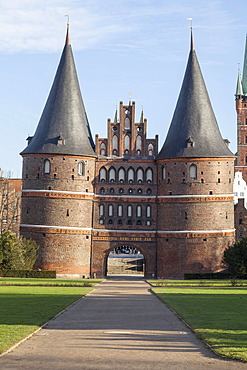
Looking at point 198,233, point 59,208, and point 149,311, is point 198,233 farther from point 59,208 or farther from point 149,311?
point 149,311

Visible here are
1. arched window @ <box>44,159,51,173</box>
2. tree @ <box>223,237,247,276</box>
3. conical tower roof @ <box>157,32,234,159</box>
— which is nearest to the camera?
tree @ <box>223,237,247,276</box>

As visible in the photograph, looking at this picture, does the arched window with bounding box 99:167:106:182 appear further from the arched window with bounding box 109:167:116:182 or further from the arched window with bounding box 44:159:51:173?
the arched window with bounding box 44:159:51:173

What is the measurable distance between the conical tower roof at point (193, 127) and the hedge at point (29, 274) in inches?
672

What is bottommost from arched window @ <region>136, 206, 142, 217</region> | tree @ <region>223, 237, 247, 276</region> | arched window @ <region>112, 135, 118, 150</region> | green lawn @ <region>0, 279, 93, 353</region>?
green lawn @ <region>0, 279, 93, 353</region>

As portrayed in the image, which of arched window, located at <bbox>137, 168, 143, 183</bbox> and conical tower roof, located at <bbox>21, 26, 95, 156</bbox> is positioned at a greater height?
conical tower roof, located at <bbox>21, 26, 95, 156</bbox>

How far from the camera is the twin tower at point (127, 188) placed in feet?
201

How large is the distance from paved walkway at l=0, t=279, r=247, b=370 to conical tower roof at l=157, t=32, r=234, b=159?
40.5 metres

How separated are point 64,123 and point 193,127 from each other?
13.6m

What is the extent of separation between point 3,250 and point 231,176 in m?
24.9

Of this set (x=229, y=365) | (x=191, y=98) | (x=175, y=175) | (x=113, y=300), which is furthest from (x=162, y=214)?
(x=229, y=365)

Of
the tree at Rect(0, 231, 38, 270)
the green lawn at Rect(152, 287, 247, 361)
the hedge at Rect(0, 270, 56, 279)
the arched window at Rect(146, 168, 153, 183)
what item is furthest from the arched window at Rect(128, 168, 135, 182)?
the green lawn at Rect(152, 287, 247, 361)

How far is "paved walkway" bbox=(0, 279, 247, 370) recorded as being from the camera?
1274 centimetres

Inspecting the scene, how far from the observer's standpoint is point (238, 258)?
2217 inches

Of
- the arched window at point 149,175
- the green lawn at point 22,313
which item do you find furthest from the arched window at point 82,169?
the green lawn at point 22,313
